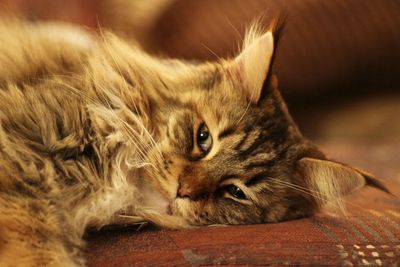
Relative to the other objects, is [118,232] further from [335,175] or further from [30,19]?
[30,19]

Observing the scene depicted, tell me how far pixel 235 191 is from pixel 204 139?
0.16 metres

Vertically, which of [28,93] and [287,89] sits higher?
[287,89]

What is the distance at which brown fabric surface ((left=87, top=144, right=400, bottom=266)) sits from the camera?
2.95ft

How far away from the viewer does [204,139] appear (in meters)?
1.23

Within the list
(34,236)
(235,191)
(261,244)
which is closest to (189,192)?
(235,191)

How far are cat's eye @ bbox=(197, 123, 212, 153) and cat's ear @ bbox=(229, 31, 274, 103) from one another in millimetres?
163

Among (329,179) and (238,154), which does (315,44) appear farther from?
(238,154)

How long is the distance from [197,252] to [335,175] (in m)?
0.53

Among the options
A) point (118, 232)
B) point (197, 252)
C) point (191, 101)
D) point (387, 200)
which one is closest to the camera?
point (197, 252)

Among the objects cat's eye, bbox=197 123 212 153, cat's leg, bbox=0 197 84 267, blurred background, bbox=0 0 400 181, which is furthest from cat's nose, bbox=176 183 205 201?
blurred background, bbox=0 0 400 181

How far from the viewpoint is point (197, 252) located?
915 millimetres

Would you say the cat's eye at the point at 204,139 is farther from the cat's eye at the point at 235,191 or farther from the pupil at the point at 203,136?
the cat's eye at the point at 235,191

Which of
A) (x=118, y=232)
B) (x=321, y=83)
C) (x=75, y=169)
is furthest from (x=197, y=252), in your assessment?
(x=321, y=83)

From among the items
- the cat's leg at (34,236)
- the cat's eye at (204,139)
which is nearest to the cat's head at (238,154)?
the cat's eye at (204,139)
